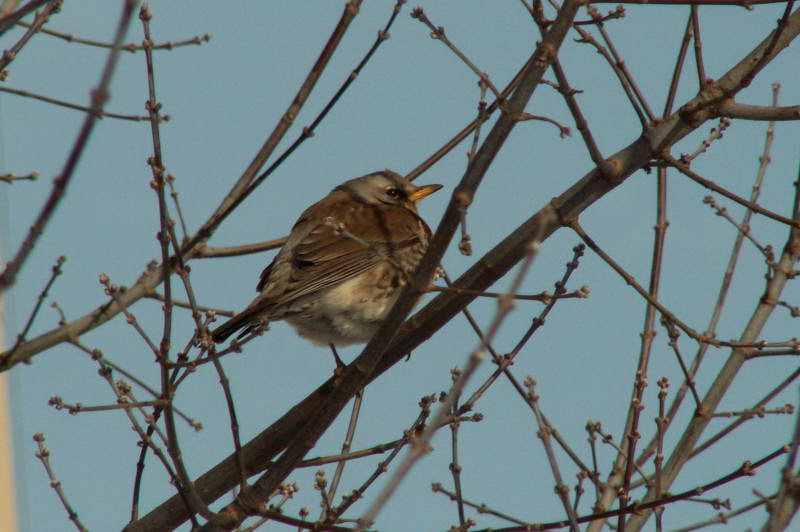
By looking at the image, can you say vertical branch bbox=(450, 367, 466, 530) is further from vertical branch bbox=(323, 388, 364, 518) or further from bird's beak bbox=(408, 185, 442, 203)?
→ bird's beak bbox=(408, 185, 442, 203)

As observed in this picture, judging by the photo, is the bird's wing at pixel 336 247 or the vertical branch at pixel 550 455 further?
the bird's wing at pixel 336 247

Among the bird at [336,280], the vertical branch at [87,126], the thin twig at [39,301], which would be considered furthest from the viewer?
the bird at [336,280]

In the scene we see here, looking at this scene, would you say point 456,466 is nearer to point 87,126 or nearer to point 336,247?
point 336,247

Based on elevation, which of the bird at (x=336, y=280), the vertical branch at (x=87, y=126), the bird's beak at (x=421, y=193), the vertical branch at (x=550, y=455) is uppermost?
the bird's beak at (x=421, y=193)

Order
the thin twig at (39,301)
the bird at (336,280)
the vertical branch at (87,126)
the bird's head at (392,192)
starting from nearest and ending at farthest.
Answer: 1. the vertical branch at (87,126)
2. the thin twig at (39,301)
3. the bird at (336,280)
4. the bird's head at (392,192)

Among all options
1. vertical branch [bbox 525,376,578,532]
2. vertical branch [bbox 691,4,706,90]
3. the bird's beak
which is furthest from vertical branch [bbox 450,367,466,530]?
the bird's beak

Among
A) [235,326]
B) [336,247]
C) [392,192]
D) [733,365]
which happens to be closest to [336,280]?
[336,247]

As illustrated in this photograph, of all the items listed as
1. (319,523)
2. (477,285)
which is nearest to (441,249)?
(477,285)

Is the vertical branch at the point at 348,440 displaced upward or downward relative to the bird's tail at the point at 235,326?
downward

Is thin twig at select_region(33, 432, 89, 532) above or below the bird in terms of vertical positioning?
below

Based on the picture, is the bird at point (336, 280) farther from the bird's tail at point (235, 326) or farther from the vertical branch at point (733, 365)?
the vertical branch at point (733, 365)

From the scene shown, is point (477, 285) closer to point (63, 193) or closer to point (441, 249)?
point (441, 249)

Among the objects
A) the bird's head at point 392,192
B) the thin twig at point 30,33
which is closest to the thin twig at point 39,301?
the thin twig at point 30,33

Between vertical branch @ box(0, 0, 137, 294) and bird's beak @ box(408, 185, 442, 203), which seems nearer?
vertical branch @ box(0, 0, 137, 294)
